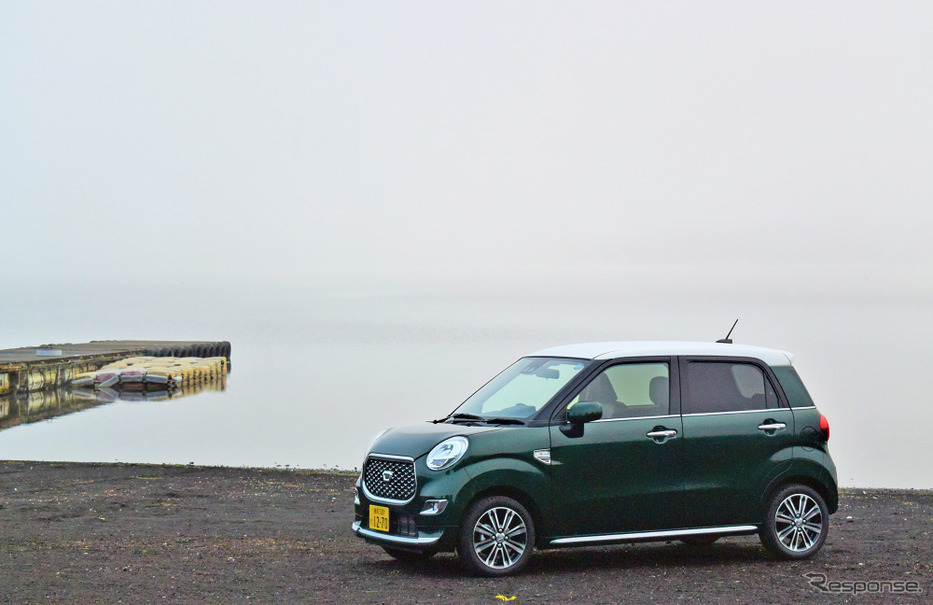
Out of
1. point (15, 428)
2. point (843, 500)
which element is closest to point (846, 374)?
point (15, 428)

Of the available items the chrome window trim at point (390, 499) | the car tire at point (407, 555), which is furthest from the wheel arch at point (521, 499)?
the car tire at point (407, 555)

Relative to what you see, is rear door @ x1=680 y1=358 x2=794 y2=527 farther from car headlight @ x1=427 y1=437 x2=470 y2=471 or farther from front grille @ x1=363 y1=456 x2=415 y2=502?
front grille @ x1=363 y1=456 x2=415 y2=502

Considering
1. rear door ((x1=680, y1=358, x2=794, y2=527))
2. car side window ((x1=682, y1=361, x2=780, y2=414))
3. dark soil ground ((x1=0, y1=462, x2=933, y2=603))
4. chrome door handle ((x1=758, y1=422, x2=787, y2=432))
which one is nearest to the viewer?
dark soil ground ((x1=0, y1=462, x2=933, y2=603))

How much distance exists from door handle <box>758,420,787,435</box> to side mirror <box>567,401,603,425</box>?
1680mm

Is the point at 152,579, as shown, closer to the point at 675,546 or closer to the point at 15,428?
the point at 675,546

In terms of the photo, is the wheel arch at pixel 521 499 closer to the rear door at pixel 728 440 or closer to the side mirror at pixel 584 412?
the side mirror at pixel 584 412

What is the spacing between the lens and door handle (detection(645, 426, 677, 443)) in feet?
30.1

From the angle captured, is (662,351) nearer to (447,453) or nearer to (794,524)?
(794,524)

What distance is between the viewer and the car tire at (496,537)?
28.1 ft

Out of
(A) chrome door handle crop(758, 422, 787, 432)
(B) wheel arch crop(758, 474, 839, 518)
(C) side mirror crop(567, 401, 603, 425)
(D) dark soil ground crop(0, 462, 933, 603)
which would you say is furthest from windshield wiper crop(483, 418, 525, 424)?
(B) wheel arch crop(758, 474, 839, 518)

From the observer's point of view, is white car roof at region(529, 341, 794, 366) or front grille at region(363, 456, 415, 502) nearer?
front grille at region(363, 456, 415, 502)
